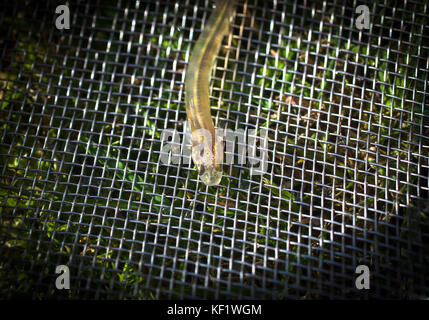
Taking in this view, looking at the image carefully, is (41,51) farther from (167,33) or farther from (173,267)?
(173,267)

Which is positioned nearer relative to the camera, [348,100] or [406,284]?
[406,284]

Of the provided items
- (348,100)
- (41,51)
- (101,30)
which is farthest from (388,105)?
(41,51)

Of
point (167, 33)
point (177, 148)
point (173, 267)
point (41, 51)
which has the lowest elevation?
point (173, 267)

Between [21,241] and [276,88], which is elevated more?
[276,88]
